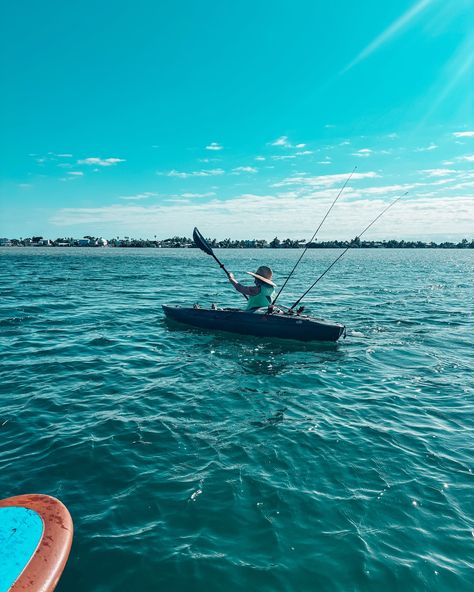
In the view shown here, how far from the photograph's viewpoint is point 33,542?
12.3 ft

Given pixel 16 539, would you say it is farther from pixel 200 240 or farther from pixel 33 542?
pixel 200 240

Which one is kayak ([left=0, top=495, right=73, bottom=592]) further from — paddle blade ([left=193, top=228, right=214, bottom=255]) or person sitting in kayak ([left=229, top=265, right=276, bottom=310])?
paddle blade ([left=193, top=228, right=214, bottom=255])

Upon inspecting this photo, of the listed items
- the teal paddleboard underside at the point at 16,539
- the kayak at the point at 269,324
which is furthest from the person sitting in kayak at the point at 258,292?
the teal paddleboard underside at the point at 16,539

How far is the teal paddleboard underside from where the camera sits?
3395 millimetres

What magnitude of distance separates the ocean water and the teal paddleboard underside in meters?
0.48

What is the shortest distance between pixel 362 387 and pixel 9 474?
23.1 ft

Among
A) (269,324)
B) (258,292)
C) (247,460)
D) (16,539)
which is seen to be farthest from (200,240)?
(16,539)

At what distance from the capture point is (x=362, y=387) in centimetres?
891

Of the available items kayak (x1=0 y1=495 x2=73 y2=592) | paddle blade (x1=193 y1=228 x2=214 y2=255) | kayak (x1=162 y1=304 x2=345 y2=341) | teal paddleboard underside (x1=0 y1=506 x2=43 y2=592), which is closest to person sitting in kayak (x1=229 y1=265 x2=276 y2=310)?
kayak (x1=162 y1=304 x2=345 y2=341)

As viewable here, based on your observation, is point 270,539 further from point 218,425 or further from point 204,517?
point 218,425

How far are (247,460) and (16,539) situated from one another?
10.1ft

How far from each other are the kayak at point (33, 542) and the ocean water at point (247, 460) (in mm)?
273

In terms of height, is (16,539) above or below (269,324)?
below

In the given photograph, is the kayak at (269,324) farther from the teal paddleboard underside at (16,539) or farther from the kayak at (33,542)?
the teal paddleboard underside at (16,539)
